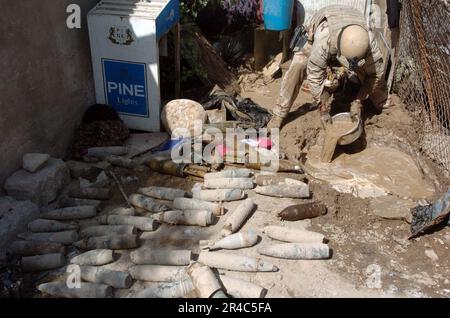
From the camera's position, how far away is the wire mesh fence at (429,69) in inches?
258

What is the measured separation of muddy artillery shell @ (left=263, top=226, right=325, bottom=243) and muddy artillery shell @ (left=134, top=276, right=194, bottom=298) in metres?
1.15

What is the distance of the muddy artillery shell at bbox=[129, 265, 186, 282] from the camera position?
4.52 metres

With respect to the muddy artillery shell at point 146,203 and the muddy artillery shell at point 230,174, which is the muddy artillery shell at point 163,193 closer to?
the muddy artillery shell at point 146,203

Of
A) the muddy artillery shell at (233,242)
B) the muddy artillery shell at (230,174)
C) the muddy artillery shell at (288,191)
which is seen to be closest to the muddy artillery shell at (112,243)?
the muddy artillery shell at (233,242)

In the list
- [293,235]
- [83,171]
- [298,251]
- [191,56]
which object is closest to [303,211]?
[293,235]

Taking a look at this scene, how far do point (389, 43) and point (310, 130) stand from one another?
6.93ft

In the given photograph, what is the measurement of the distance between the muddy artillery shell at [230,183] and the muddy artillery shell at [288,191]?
232 millimetres

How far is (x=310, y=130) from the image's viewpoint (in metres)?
7.28

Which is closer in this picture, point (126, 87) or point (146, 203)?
point (146, 203)

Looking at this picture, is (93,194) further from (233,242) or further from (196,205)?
(233,242)

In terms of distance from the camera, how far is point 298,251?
15.8 feet

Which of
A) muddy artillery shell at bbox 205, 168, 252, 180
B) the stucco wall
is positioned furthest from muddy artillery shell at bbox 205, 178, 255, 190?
the stucco wall

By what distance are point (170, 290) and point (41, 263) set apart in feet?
4.69
